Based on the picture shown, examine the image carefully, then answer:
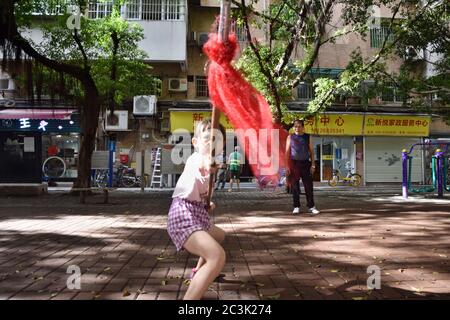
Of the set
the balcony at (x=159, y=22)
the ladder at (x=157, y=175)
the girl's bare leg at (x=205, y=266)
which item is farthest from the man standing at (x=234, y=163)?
the girl's bare leg at (x=205, y=266)

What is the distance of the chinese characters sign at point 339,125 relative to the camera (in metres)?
23.4

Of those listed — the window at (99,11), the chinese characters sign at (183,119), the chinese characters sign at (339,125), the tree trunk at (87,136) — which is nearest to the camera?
the tree trunk at (87,136)

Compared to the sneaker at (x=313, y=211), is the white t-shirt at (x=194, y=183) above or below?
above

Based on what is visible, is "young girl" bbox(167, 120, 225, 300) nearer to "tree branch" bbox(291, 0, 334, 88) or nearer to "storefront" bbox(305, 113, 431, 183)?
"tree branch" bbox(291, 0, 334, 88)

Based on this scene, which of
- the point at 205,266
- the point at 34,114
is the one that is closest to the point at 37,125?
the point at 34,114

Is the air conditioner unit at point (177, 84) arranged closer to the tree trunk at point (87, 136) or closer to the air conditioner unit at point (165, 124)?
the air conditioner unit at point (165, 124)

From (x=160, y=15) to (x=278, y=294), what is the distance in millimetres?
19592

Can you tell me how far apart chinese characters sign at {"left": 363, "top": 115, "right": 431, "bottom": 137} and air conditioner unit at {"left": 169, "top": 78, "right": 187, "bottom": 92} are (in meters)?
9.57

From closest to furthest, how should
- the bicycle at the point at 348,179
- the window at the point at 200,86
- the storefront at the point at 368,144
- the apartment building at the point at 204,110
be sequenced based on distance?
the apartment building at the point at 204,110
the bicycle at the point at 348,179
the window at the point at 200,86
the storefront at the point at 368,144

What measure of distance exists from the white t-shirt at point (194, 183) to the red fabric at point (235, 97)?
21.3 inches

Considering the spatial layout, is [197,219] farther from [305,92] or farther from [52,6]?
[305,92]

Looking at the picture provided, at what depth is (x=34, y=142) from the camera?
15.4 meters

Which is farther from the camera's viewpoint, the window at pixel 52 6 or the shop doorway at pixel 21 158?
the shop doorway at pixel 21 158

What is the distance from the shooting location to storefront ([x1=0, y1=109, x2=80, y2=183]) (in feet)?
50.4
